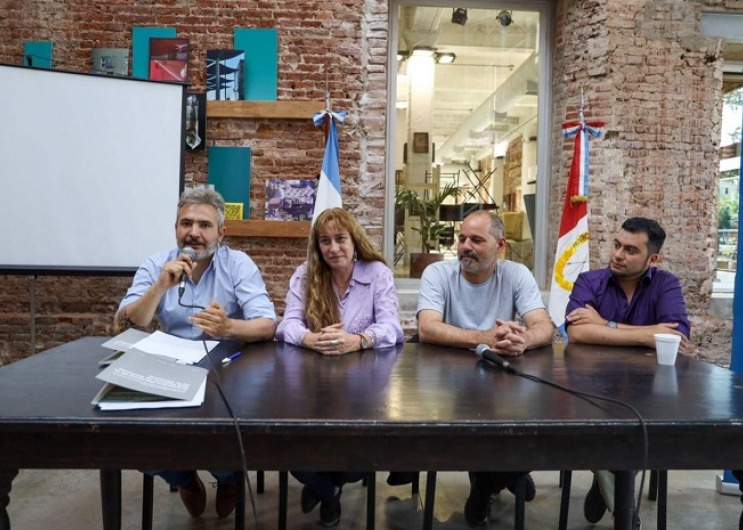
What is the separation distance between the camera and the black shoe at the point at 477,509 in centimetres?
277

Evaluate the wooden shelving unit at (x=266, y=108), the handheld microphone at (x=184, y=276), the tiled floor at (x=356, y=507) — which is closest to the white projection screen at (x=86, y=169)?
the wooden shelving unit at (x=266, y=108)

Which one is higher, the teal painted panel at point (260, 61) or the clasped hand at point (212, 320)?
the teal painted panel at point (260, 61)

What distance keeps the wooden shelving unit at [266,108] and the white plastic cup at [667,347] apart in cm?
326

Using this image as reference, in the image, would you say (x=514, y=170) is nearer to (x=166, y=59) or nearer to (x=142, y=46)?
(x=166, y=59)

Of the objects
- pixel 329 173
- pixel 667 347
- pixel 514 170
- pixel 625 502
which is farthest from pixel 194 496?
pixel 514 170

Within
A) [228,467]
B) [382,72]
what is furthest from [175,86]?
[228,467]

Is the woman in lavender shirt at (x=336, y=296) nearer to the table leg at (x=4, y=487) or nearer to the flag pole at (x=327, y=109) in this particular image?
the table leg at (x=4, y=487)

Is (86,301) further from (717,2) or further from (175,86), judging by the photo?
(717,2)

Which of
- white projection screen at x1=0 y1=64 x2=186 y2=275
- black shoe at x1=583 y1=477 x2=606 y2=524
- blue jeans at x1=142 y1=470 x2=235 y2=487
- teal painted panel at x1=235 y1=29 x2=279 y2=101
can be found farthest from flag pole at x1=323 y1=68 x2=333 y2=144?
black shoe at x1=583 y1=477 x2=606 y2=524

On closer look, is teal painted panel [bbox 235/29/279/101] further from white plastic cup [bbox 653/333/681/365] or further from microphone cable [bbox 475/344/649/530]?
white plastic cup [bbox 653/333/681/365]

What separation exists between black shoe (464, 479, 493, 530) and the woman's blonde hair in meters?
0.98

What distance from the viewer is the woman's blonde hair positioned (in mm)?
2723

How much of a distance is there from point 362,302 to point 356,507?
102cm

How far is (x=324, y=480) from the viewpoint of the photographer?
2.64 meters
